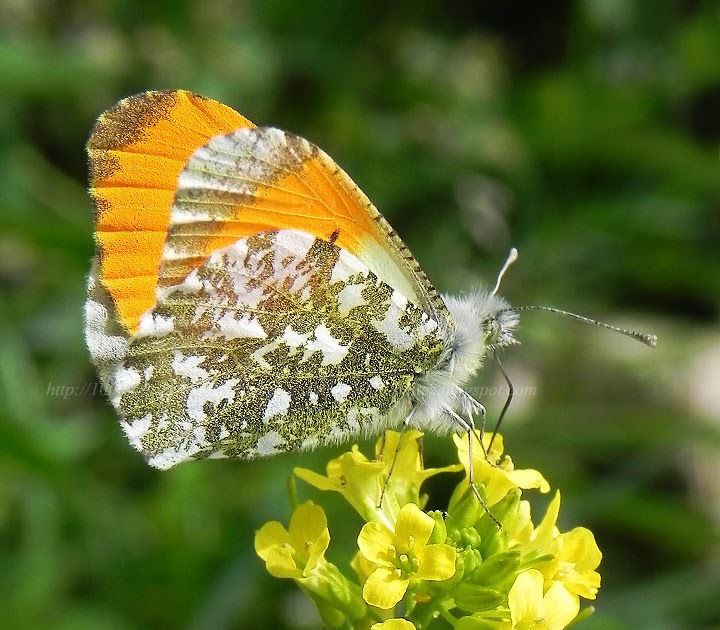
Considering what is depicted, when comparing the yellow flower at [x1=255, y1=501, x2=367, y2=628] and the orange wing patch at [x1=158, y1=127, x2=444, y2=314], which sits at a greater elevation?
the orange wing patch at [x1=158, y1=127, x2=444, y2=314]

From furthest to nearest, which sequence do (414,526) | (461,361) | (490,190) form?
(490,190) → (461,361) → (414,526)

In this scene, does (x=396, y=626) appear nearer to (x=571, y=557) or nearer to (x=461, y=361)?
(x=571, y=557)

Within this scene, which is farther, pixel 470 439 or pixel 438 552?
pixel 470 439

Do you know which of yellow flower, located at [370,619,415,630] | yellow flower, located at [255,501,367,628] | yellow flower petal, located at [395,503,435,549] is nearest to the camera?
yellow flower, located at [370,619,415,630]

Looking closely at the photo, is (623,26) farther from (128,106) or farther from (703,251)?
(128,106)

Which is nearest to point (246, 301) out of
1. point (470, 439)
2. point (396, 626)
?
point (470, 439)

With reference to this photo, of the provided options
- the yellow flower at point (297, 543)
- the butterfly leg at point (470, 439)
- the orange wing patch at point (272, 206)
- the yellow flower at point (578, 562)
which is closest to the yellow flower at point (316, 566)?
the yellow flower at point (297, 543)

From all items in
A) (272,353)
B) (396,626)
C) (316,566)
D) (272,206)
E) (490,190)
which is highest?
(272,206)

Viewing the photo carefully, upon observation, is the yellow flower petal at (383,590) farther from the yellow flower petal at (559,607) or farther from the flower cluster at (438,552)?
the yellow flower petal at (559,607)

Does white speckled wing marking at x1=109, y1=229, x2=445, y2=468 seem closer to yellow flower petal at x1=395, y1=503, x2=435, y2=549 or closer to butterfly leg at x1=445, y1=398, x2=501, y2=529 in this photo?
butterfly leg at x1=445, y1=398, x2=501, y2=529

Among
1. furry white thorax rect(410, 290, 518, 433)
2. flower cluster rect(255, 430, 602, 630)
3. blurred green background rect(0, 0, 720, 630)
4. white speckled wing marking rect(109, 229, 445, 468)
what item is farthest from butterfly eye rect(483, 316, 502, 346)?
blurred green background rect(0, 0, 720, 630)
